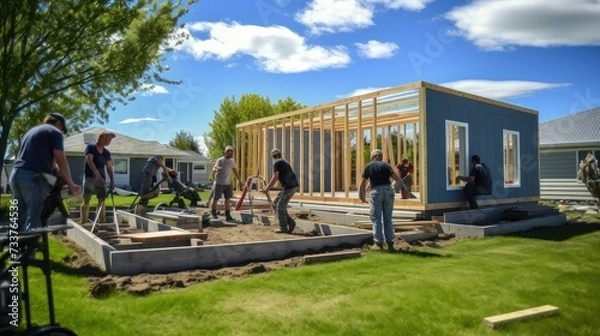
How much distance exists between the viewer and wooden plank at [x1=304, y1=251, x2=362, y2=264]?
6051 millimetres

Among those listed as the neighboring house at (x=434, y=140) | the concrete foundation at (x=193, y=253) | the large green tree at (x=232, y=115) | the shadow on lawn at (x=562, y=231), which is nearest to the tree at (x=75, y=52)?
the neighboring house at (x=434, y=140)

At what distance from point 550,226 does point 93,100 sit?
1579 cm

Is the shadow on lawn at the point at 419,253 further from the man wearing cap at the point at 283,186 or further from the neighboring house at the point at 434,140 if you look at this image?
the neighboring house at the point at 434,140

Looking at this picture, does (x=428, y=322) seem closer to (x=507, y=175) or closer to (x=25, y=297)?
(x=25, y=297)

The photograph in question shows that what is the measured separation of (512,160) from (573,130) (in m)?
9.28

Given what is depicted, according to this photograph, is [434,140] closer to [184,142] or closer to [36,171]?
[36,171]

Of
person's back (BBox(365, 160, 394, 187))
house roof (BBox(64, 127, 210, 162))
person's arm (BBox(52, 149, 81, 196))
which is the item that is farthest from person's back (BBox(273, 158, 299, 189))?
house roof (BBox(64, 127, 210, 162))

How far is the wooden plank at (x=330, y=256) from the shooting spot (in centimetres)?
605

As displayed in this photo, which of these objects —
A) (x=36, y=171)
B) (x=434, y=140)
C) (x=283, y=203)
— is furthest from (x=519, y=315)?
(x=434, y=140)

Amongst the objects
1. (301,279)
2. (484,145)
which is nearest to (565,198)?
(484,145)

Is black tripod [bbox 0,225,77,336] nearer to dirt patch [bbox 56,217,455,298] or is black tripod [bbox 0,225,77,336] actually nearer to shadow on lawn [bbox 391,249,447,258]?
dirt patch [bbox 56,217,455,298]

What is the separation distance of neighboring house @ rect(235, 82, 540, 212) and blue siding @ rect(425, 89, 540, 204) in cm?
2

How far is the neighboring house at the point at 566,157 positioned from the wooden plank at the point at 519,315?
17.7 m

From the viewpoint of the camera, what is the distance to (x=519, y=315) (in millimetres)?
3809
